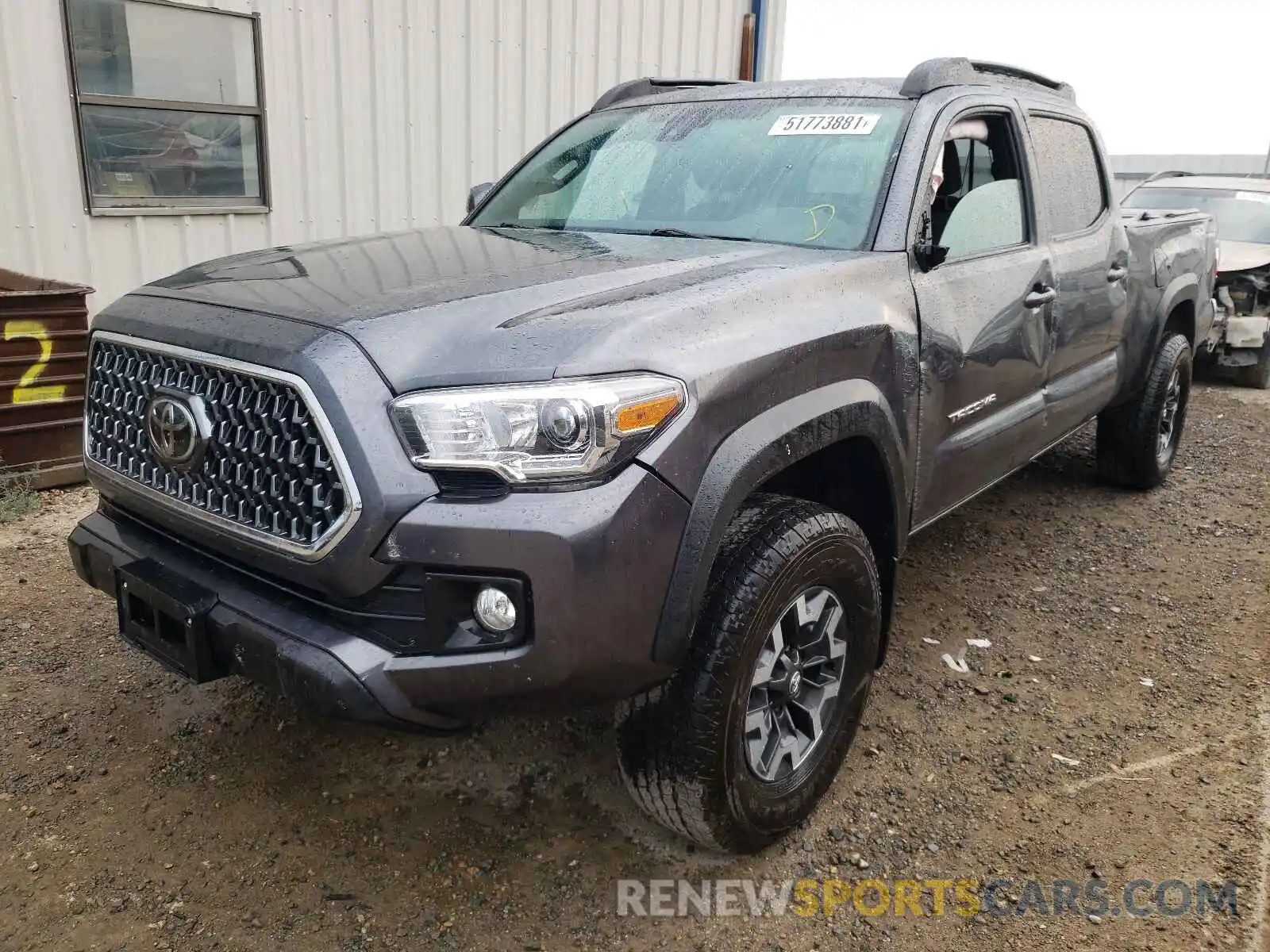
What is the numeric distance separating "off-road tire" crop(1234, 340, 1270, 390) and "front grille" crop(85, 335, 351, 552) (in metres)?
9.03

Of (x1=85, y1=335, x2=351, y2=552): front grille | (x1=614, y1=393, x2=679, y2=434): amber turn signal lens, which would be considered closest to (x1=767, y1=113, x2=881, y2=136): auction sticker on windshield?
(x1=614, y1=393, x2=679, y2=434): amber turn signal lens

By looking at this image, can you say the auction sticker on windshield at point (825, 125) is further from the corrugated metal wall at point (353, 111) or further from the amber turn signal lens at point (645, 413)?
the corrugated metal wall at point (353, 111)

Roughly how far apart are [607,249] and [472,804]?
5.16ft

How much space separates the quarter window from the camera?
147 inches

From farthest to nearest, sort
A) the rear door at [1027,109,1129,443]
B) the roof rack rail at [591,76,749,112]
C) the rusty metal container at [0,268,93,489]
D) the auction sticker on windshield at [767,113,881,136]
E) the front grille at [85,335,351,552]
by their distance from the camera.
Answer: the rusty metal container at [0,268,93,489] → the roof rack rail at [591,76,749,112] → the rear door at [1027,109,1129,443] → the auction sticker on windshield at [767,113,881,136] → the front grille at [85,335,351,552]

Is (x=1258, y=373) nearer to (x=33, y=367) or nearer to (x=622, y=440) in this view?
(x=622, y=440)

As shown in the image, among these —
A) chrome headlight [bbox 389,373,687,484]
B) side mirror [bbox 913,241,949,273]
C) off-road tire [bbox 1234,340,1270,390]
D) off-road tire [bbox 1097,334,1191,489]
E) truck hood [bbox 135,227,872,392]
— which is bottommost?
off-road tire [bbox 1234,340,1270,390]

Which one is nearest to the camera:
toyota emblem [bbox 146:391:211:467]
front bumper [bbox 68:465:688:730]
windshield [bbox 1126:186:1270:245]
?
front bumper [bbox 68:465:688:730]

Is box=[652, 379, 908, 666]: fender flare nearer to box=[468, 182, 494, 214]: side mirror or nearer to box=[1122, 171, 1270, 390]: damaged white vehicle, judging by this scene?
box=[468, 182, 494, 214]: side mirror

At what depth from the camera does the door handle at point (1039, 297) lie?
3381mm

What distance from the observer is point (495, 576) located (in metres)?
1.83

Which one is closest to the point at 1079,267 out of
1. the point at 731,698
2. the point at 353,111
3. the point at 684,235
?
the point at 684,235

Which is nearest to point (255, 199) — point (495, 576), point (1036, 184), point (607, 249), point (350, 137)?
point (350, 137)

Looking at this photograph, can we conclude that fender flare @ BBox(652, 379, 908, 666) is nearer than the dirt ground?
Yes
